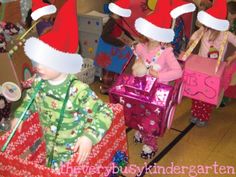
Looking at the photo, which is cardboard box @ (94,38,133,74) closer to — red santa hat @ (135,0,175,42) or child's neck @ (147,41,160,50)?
A: child's neck @ (147,41,160,50)

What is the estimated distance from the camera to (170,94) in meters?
1.77

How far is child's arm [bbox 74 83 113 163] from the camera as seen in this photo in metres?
1.23

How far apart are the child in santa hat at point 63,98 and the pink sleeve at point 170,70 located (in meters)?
0.61

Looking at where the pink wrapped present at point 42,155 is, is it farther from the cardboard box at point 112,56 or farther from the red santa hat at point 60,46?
the cardboard box at point 112,56

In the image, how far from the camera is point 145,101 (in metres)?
1.76

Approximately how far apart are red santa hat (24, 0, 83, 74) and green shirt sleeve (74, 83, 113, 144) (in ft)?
0.38

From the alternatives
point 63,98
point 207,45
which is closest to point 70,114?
point 63,98

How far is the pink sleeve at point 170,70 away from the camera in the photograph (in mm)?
1862

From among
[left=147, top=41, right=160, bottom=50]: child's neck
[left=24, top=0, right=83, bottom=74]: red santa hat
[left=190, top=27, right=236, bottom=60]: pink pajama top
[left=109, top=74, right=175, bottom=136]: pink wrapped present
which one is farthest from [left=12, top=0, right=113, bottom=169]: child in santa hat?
[left=190, top=27, right=236, bottom=60]: pink pajama top

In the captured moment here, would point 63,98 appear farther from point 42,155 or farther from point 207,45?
point 207,45

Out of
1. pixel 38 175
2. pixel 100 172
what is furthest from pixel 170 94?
pixel 38 175

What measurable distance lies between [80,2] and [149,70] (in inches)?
57.9

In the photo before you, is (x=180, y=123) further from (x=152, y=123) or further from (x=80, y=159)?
(x=80, y=159)

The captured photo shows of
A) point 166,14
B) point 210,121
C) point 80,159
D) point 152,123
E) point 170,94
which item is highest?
point 166,14
